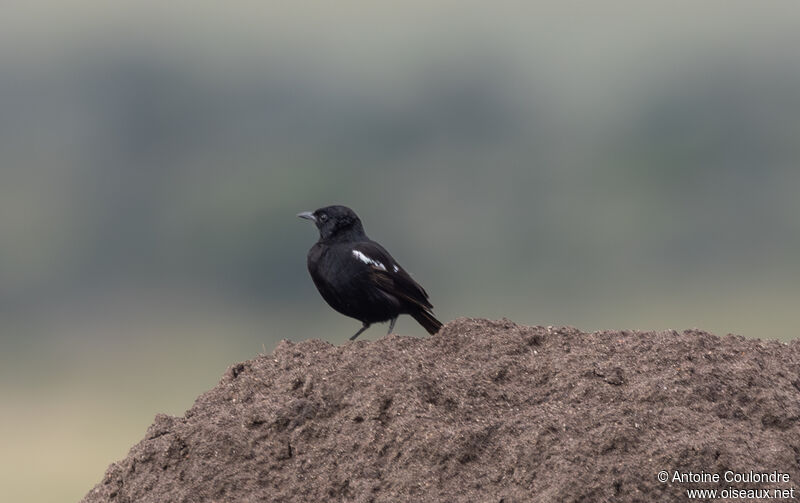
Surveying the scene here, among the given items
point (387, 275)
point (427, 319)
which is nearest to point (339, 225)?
point (387, 275)

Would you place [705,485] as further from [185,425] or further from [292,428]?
[185,425]

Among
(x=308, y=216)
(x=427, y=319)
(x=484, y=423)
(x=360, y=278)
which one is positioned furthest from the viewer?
(x=308, y=216)

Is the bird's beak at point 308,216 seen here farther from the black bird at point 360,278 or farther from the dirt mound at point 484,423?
the dirt mound at point 484,423

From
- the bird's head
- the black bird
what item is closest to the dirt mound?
the black bird

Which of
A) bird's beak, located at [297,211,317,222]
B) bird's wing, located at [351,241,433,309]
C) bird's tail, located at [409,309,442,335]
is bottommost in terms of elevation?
bird's tail, located at [409,309,442,335]

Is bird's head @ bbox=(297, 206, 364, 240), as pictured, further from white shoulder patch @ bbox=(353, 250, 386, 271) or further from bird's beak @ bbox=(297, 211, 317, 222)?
white shoulder patch @ bbox=(353, 250, 386, 271)

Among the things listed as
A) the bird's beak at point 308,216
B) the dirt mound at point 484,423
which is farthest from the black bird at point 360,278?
the dirt mound at point 484,423

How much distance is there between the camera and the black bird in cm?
1022

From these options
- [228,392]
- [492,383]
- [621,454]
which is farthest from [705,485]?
[228,392]

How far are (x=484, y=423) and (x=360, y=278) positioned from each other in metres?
2.87

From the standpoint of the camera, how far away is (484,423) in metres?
7.66

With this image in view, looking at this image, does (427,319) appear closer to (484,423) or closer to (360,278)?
(360,278)

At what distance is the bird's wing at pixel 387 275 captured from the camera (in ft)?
33.5

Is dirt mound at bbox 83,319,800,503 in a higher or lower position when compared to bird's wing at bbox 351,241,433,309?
lower
